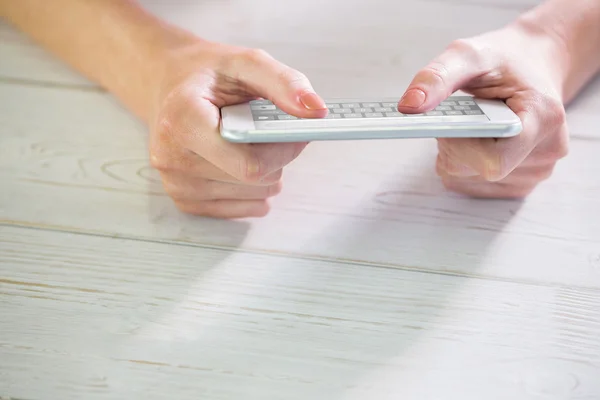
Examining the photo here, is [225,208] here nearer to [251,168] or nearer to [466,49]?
[251,168]

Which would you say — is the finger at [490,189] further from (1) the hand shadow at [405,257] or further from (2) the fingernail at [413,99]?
(2) the fingernail at [413,99]

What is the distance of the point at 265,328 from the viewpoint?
500 millimetres

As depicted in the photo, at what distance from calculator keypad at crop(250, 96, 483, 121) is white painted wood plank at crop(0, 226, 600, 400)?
140 mm

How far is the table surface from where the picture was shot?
47 centimetres

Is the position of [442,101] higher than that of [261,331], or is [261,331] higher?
[442,101]

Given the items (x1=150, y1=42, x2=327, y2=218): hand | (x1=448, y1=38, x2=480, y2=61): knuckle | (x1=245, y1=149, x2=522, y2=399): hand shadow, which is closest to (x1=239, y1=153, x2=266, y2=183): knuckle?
(x1=150, y1=42, x2=327, y2=218): hand

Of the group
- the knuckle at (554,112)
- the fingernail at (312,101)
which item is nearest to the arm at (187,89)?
the fingernail at (312,101)

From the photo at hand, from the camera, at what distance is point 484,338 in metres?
0.50

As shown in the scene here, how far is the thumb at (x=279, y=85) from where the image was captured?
0.48 m

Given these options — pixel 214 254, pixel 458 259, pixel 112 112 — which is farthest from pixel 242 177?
pixel 112 112

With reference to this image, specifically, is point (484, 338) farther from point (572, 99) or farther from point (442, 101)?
point (572, 99)

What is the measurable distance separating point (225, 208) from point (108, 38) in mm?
297

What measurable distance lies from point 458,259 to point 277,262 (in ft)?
0.55

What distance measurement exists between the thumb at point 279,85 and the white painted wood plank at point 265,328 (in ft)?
0.49
